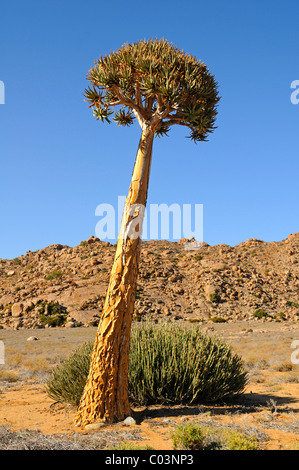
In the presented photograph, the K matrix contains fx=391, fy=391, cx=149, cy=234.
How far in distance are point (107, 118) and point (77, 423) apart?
6222 millimetres

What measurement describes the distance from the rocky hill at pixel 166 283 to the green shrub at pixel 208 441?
115ft

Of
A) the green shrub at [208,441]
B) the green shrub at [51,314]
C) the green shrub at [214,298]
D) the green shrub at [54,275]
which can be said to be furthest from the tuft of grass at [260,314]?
the green shrub at [208,441]

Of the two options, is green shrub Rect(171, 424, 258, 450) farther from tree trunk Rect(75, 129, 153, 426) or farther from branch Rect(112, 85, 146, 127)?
branch Rect(112, 85, 146, 127)

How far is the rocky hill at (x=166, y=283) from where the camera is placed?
45219 mm

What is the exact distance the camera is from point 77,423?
7.05m

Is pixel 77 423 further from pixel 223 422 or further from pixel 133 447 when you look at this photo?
pixel 223 422

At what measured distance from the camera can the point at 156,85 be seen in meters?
7.79

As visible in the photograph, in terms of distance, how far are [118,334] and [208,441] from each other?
2.36m

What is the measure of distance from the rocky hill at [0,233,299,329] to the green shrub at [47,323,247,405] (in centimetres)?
3203

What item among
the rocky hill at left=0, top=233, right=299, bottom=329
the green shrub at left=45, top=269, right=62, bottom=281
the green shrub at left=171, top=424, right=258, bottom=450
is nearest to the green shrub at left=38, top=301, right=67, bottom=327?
the rocky hill at left=0, top=233, right=299, bottom=329

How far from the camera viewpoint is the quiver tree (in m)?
7.15

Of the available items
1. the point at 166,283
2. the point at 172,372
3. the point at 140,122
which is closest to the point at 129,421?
the point at 172,372

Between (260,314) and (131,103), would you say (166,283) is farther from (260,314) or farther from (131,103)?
(131,103)

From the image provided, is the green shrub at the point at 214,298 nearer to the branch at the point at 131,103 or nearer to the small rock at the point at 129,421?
the branch at the point at 131,103
